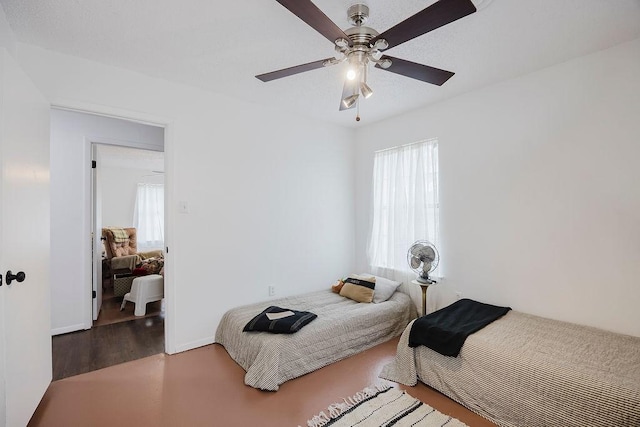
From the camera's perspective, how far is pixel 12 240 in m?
1.60

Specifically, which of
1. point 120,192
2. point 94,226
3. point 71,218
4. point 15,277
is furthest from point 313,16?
point 120,192

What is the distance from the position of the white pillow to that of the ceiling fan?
217cm

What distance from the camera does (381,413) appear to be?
1.93 m

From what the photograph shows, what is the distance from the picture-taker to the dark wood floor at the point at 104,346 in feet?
8.41

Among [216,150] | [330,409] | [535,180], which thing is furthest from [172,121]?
[535,180]

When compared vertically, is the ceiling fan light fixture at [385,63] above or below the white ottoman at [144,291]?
above

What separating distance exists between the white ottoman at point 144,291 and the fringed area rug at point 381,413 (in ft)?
9.74

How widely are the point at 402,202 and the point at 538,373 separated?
212 cm

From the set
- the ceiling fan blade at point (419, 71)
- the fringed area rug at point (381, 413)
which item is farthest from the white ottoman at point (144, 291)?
the ceiling fan blade at point (419, 71)

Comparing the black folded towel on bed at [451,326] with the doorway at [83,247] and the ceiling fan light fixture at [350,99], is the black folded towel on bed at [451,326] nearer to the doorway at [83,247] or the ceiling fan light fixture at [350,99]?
the ceiling fan light fixture at [350,99]

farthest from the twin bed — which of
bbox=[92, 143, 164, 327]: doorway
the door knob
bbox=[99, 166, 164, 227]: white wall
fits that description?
bbox=[99, 166, 164, 227]: white wall

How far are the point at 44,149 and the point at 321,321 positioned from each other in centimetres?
245

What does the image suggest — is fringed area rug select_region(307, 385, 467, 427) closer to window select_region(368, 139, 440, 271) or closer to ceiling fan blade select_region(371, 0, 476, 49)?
window select_region(368, 139, 440, 271)

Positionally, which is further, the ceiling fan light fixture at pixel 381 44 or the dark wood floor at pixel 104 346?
the dark wood floor at pixel 104 346
